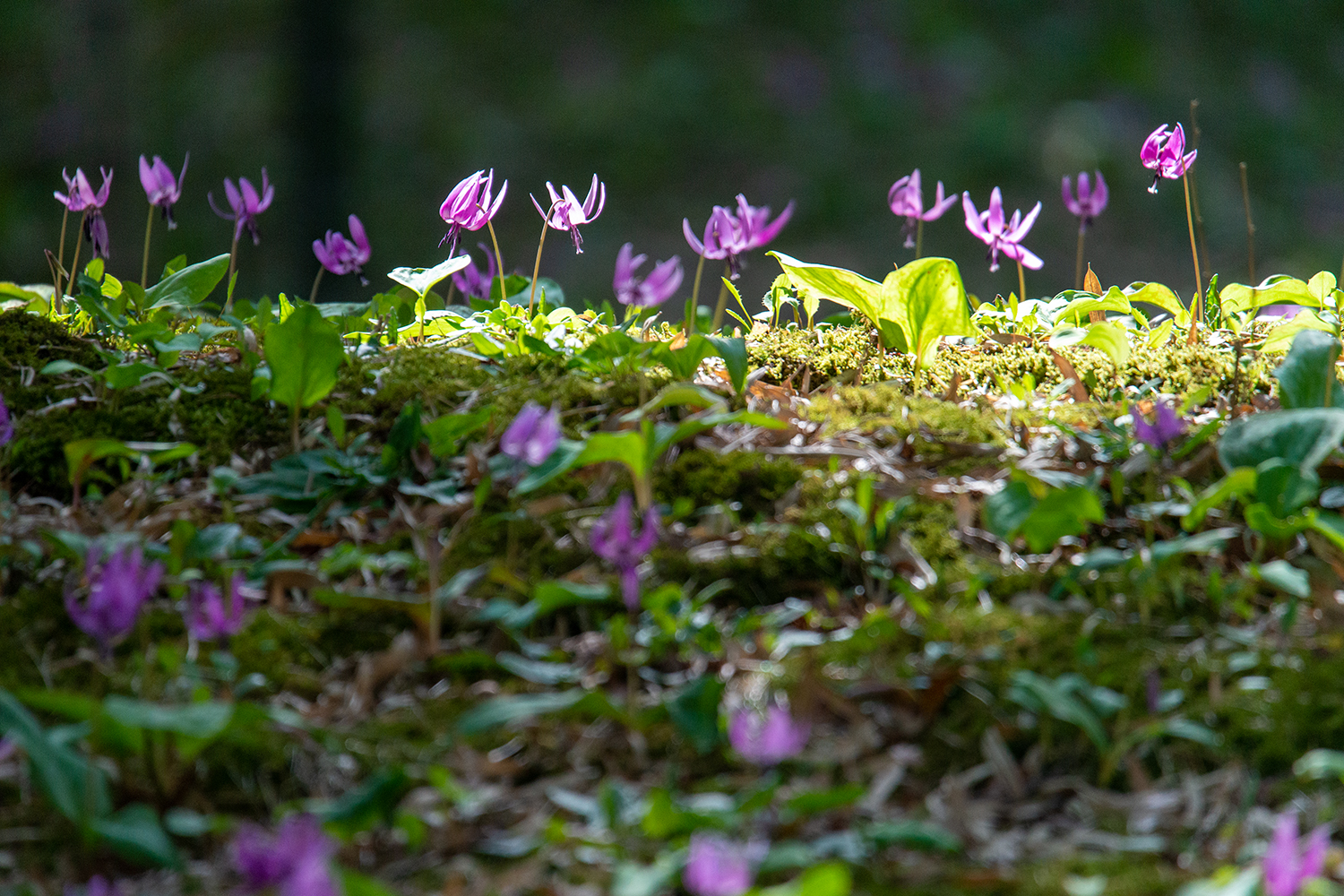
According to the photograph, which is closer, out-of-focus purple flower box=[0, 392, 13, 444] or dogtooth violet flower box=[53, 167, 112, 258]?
out-of-focus purple flower box=[0, 392, 13, 444]

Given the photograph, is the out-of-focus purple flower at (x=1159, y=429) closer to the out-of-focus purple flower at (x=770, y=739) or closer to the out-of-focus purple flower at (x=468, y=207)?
the out-of-focus purple flower at (x=770, y=739)

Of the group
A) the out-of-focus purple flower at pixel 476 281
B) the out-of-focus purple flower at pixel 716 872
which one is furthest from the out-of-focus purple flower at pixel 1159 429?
the out-of-focus purple flower at pixel 476 281

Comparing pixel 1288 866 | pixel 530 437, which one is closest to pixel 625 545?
pixel 530 437

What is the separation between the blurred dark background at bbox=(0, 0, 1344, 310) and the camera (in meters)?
9.48

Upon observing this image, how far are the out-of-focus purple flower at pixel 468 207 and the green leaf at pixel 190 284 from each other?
0.69m

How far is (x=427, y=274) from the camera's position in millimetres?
2736

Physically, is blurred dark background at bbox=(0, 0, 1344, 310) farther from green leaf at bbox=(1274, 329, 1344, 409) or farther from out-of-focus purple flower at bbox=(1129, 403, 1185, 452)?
out-of-focus purple flower at bbox=(1129, 403, 1185, 452)

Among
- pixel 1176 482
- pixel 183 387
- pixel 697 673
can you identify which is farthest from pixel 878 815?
pixel 183 387

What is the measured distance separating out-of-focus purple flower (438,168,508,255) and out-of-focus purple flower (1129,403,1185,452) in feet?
4.52

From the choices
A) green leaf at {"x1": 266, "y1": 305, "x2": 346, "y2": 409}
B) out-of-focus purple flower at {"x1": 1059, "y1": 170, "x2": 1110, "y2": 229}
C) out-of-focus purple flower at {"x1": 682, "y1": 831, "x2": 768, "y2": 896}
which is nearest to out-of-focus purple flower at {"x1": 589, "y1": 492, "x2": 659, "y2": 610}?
out-of-focus purple flower at {"x1": 682, "y1": 831, "x2": 768, "y2": 896}

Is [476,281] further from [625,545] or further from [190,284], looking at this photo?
[625,545]

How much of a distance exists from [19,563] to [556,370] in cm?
108

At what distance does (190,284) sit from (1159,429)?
2.29m

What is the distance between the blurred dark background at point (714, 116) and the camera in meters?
9.48
